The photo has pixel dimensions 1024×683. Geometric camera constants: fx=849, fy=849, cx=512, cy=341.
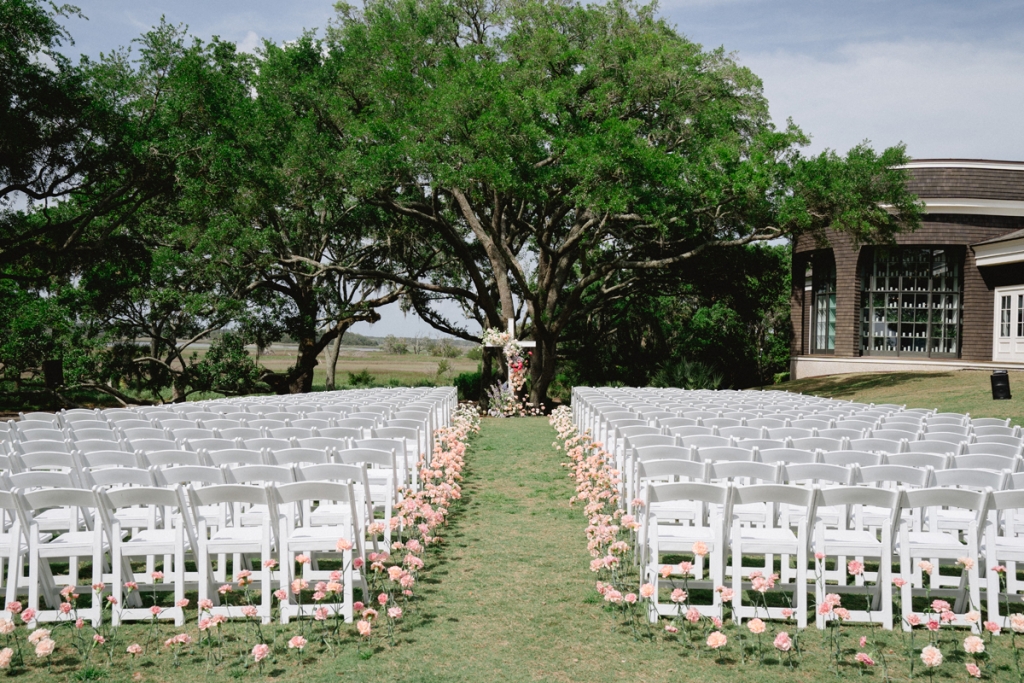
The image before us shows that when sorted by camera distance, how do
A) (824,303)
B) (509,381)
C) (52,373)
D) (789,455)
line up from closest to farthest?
(789,455) < (509,381) < (52,373) < (824,303)

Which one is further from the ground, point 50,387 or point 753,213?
point 753,213

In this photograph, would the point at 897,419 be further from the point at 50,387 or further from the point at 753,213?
the point at 50,387

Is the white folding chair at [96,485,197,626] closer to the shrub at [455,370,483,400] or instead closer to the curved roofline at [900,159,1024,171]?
the shrub at [455,370,483,400]

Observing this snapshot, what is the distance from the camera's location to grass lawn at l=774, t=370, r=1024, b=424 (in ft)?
55.9

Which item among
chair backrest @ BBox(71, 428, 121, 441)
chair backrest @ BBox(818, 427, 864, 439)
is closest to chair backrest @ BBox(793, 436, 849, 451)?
chair backrest @ BBox(818, 427, 864, 439)

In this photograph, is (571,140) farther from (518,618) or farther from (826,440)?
(518,618)

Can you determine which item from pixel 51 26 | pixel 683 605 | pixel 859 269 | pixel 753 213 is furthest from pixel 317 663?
pixel 859 269

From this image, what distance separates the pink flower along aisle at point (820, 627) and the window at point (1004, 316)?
72.9 feet

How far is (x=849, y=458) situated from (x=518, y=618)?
9.30ft

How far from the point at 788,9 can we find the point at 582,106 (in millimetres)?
5946

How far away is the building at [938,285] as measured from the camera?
2478 cm

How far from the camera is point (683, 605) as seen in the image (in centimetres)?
491

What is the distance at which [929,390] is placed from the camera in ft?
69.5

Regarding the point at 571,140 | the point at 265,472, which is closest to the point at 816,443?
the point at 265,472
